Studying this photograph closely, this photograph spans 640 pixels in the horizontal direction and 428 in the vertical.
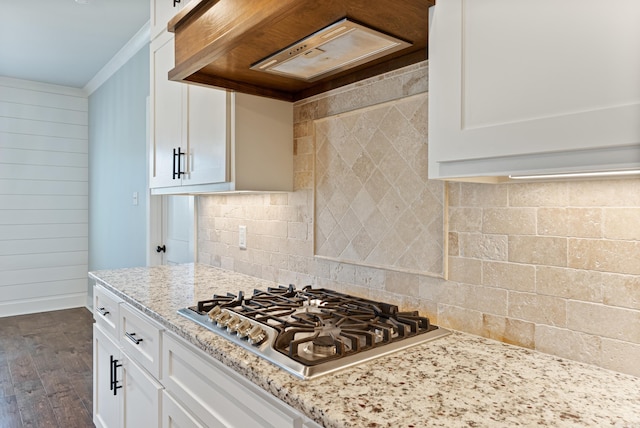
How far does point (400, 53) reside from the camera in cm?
149

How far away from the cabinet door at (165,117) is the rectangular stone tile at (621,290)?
1.82 m

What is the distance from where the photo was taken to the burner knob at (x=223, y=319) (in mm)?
1349

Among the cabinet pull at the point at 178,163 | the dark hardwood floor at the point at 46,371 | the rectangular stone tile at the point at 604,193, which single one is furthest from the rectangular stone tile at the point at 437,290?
the dark hardwood floor at the point at 46,371

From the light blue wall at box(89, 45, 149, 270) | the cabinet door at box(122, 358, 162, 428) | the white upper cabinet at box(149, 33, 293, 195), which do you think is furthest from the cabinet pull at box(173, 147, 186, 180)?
the light blue wall at box(89, 45, 149, 270)

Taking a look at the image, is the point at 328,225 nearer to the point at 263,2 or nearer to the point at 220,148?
the point at 220,148

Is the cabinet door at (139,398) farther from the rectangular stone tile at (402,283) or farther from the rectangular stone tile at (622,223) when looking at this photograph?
the rectangular stone tile at (622,223)

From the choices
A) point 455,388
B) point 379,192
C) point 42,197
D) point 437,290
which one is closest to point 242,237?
point 379,192

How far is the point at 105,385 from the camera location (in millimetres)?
2193

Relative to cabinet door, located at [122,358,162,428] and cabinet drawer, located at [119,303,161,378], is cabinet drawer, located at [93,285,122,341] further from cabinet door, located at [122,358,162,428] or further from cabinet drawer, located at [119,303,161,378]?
cabinet door, located at [122,358,162,428]

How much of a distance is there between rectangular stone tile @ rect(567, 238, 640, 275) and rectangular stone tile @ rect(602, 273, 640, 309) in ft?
0.05

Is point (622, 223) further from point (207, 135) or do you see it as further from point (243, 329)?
point (207, 135)

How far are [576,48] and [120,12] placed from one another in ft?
11.3

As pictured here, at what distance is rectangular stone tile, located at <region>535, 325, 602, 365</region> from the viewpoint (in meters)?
1.08

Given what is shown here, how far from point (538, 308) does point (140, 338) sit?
4.79ft
